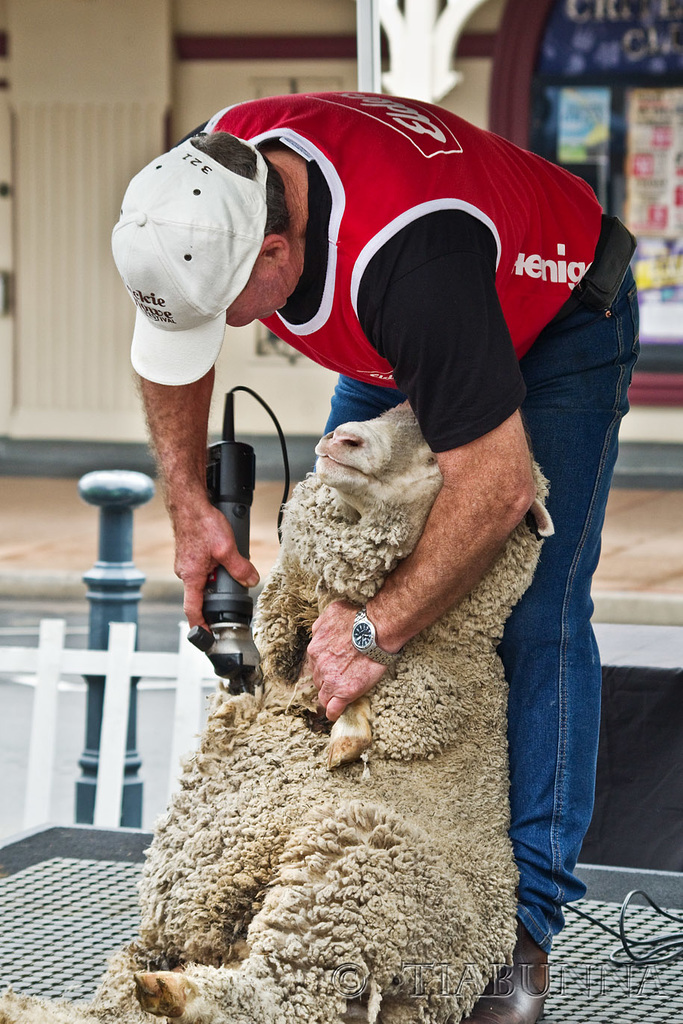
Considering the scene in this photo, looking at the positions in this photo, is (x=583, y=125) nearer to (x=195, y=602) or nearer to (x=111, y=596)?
(x=111, y=596)

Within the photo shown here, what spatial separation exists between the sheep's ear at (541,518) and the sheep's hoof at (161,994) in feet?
2.76

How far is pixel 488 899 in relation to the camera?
1887 mm

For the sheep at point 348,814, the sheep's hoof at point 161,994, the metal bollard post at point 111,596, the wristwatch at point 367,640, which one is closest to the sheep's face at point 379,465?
the sheep at point 348,814

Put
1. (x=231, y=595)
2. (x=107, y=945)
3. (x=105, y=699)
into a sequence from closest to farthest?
(x=231, y=595) < (x=107, y=945) < (x=105, y=699)

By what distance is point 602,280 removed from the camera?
2125 mm

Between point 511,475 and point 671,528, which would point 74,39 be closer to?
point 671,528

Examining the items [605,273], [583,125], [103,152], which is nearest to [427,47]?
[583,125]

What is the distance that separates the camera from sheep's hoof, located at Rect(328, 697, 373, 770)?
5.90ft

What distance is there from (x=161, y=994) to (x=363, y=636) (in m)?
0.57

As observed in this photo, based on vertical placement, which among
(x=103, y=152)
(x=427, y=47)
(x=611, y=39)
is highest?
(x=611, y=39)

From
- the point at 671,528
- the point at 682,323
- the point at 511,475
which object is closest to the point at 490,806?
the point at 511,475

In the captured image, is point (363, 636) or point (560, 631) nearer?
point (363, 636)

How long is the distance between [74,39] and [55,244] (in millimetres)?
1856

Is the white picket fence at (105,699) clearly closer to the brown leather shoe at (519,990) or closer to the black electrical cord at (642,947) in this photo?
the black electrical cord at (642,947)
